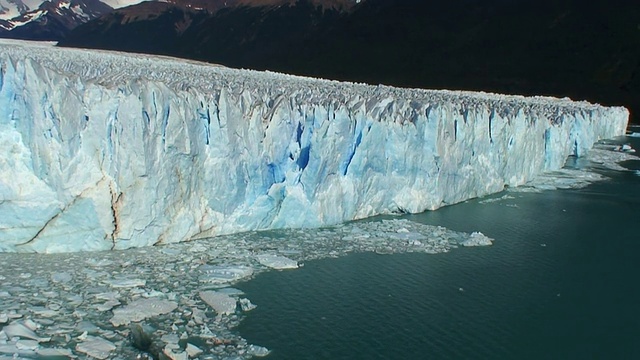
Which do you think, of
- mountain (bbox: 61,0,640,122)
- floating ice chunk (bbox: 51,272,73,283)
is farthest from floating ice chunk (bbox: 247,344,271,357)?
mountain (bbox: 61,0,640,122)

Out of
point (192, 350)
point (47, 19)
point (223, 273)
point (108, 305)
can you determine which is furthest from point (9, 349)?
point (47, 19)

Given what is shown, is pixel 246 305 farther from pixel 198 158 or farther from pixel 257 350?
pixel 198 158

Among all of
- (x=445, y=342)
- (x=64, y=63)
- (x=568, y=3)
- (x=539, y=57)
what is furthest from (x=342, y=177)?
(x=568, y=3)

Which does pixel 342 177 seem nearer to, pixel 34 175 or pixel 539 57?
pixel 34 175

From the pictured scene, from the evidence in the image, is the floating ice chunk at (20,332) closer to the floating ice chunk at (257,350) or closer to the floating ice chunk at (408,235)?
the floating ice chunk at (257,350)

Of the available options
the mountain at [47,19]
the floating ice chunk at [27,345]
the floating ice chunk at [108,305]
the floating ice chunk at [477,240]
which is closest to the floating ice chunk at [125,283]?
the floating ice chunk at [108,305]
